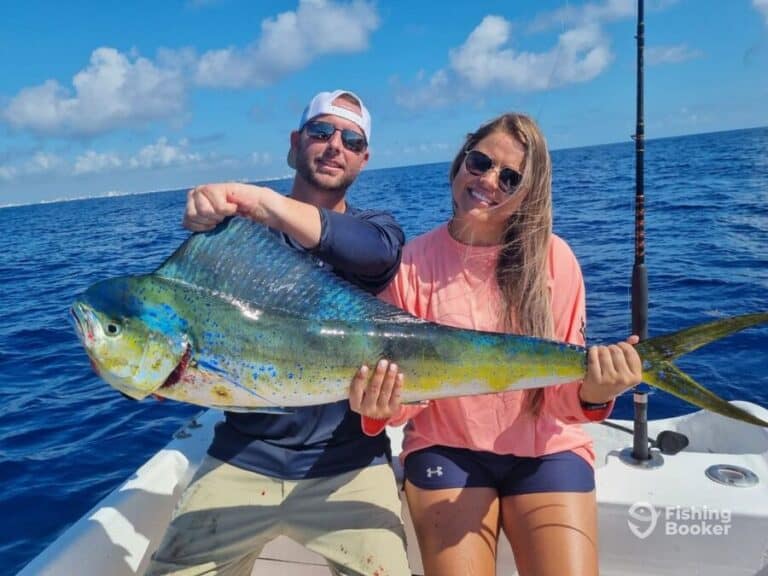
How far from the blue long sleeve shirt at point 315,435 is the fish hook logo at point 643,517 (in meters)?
1.25

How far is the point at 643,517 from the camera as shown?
2857mm

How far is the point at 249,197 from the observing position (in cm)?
222

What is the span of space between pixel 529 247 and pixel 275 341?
4.54ft

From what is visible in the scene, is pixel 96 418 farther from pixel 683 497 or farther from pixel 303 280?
pixel 683 497

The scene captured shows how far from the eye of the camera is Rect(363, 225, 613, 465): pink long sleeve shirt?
272 centimetres

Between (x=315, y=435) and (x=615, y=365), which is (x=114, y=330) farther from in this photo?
(x=615, y=365)

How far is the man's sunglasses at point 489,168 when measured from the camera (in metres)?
2.85

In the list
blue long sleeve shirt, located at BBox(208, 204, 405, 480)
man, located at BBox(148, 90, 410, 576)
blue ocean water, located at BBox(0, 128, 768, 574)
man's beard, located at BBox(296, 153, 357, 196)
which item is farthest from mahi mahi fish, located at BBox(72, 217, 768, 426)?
blue ocean water, located at BBox(0, 128, 768, 574)

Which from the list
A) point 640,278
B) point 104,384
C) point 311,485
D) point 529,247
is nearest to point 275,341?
point 311,485

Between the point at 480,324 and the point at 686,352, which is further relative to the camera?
the point at 480,324

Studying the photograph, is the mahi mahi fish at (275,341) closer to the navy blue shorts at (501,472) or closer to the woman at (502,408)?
the woman at (502,408)

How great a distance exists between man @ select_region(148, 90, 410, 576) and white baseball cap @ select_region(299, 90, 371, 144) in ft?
1.89

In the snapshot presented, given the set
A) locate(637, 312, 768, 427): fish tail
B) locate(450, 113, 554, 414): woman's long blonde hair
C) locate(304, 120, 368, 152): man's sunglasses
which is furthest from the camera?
locate(304, 120, 368, 152): man's sunglasses

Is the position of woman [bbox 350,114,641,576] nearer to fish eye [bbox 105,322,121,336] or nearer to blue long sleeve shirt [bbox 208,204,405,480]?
blue long sleeve shirt [bbox 208,204,405,480]
